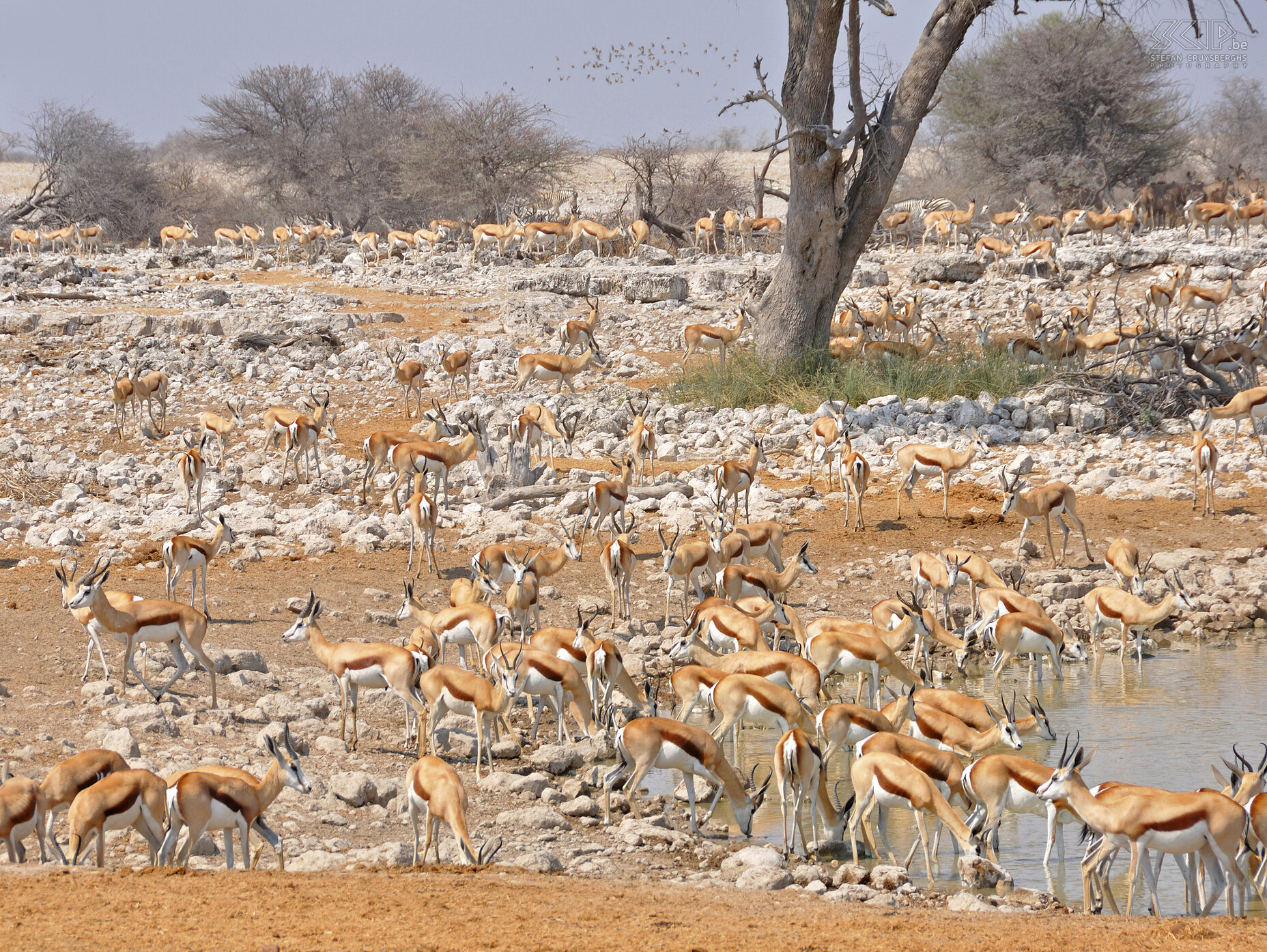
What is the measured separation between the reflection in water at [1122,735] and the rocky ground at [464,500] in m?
0.56

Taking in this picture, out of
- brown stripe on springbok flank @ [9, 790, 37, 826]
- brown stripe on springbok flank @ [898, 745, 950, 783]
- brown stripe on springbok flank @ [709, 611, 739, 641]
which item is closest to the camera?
brown stripe on springbok flank @ [9, 790, 37, 826]

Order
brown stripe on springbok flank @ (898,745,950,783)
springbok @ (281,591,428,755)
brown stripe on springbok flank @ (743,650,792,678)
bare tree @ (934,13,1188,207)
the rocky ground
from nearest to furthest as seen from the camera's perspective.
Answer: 1. brown stripe on springbok flank @ (898,745,950,783)
2. the rocky ground
3. springbok @ (281,591,428,755)
4. brown stripe on springbok flank @ (743,650,792,678)
5. bare tree @ (934,13,1188,207)

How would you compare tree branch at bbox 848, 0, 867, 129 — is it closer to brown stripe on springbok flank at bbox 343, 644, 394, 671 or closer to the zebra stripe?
brown stripe on springbok flank at bbox 343, 644, 394, 671

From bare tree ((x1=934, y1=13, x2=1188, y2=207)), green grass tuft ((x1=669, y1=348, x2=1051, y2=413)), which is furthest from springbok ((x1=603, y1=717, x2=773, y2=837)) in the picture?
bare tree ((x1=934, y1=13, x2=1188, y2=207))

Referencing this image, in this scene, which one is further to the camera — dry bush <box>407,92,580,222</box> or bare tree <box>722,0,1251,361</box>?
dry bush <box>407,92,580,222</box>

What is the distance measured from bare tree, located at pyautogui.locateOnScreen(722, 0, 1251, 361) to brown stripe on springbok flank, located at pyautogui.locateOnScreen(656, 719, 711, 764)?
10.7m

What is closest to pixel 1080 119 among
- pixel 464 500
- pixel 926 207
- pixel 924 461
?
pixel 926 207

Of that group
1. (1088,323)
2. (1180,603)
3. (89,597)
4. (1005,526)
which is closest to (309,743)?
(89,597)

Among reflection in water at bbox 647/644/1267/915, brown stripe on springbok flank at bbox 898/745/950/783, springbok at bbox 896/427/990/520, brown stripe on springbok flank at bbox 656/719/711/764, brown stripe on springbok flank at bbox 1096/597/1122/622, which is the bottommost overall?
reflection in water at bbox 647/644/1267/915

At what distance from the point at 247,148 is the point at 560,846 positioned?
41826mm

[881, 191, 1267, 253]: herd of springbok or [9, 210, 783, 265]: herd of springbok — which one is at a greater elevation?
[9, 210, 783, 265]: herd of springbok

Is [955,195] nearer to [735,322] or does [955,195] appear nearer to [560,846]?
[735,322]

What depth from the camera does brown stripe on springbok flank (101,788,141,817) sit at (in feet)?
16.8

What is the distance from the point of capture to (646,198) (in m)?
33.2
